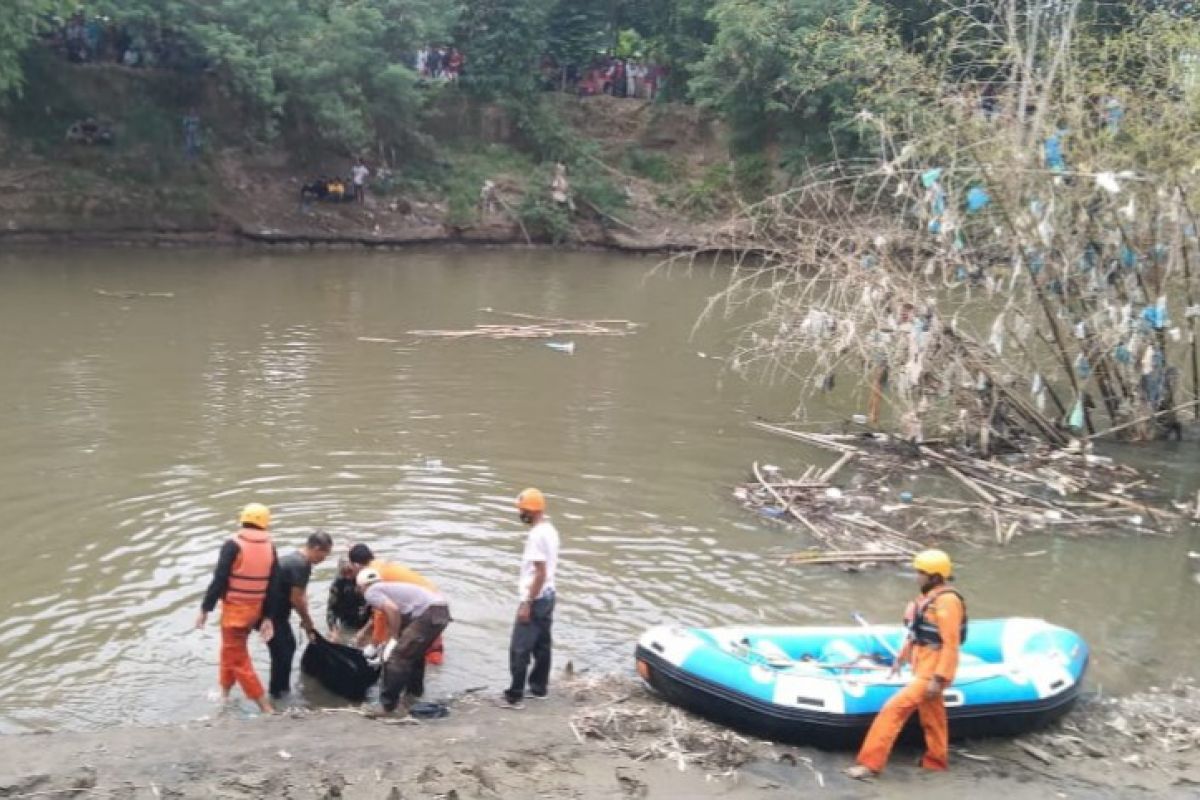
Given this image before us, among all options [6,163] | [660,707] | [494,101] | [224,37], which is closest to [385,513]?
[660,707]

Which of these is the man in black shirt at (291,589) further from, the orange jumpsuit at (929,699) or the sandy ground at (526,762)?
the orange jumpsuit at (929,699)

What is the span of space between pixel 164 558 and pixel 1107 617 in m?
Result: 8.96

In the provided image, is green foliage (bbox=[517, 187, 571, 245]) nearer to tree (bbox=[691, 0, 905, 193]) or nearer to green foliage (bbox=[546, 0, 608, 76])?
tree (bbox=[691, 0, 905, 193])

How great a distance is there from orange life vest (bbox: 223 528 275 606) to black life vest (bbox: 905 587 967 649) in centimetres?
447

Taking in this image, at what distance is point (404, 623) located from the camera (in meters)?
8.91

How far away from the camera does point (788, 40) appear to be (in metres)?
37.1

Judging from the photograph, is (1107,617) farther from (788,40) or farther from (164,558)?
(788,40)

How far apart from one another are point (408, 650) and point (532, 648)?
3.02ft

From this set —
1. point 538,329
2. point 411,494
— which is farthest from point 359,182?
point 411,494

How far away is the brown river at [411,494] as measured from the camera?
10508 millimetres

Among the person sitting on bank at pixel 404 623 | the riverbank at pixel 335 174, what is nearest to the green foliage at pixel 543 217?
the riverbank at pixel 335 174

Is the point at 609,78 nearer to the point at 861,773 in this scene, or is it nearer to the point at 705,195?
the point at 705,195

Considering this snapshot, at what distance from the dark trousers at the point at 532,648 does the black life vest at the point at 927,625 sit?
2580 mm

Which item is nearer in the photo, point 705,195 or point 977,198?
point 977,198
